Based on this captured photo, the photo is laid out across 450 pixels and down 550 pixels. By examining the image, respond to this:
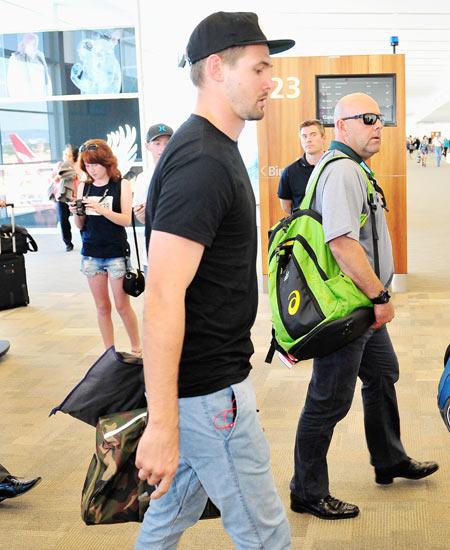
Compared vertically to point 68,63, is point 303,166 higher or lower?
lower

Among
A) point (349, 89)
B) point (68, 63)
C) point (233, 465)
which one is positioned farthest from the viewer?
point (68, 63)

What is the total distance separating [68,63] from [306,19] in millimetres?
7914

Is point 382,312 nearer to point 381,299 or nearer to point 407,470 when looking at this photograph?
point 381,299

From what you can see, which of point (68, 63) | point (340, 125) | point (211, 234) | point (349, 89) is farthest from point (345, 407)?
point (68, 63)

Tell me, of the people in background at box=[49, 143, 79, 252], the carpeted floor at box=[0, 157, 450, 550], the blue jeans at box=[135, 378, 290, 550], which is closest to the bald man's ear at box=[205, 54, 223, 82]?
the blue jeans at box=[135, 378, 290, 550]

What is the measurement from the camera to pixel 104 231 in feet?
15.0

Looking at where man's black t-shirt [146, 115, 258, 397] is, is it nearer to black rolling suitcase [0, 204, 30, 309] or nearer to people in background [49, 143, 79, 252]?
black rolling suitcase [0, 204, 30, 309]

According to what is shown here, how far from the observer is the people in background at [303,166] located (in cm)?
538

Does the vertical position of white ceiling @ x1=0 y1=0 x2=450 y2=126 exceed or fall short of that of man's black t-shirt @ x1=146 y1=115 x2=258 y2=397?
it exceeds it

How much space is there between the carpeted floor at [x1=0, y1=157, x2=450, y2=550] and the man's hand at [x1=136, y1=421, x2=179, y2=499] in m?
1.36

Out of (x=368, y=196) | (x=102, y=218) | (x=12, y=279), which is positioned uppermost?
(x=368, y=196)

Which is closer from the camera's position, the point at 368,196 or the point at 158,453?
the point at 158,453

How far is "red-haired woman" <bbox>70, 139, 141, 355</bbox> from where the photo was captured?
4570mm

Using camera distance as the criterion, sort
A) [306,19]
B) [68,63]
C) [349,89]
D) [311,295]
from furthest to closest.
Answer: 1. [306,19]
2. [68,63]
3. [349,89]
4. [311,295]
